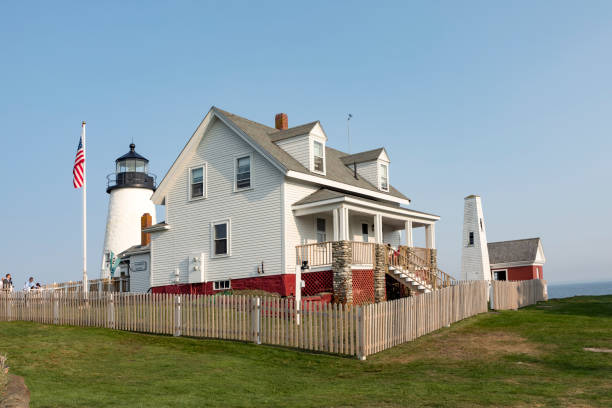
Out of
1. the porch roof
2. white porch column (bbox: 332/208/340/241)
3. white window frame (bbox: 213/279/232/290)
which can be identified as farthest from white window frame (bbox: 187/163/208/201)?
white porch column (bbox: 332/208/340/241)

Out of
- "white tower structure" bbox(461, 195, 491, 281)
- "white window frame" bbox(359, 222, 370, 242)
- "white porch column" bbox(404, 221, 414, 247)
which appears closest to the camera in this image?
"white porch column" bbox(404, 221, 414, 247)

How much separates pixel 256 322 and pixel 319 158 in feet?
40.2

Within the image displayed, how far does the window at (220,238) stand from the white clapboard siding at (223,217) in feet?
0.99

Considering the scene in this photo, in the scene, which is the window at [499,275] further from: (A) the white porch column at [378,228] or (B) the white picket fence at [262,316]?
(A) the white porch column at [378,228]

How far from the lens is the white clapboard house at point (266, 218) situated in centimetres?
2588

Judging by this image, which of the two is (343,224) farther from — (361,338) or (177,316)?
(361,338)

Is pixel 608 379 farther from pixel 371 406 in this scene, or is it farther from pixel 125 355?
pixel 125 355

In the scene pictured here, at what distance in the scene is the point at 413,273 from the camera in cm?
2791

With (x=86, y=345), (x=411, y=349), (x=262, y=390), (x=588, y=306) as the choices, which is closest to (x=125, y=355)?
(x=86, y=345)

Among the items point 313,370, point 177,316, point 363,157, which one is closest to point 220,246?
point 177,316

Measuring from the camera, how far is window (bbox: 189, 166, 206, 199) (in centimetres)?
2958

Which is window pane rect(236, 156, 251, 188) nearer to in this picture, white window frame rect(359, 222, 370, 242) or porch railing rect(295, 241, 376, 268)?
porch railing rect(295, 241, 376, 268)

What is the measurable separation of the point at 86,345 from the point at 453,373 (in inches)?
427

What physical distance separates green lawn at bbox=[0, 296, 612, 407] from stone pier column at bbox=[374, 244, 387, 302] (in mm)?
5025
